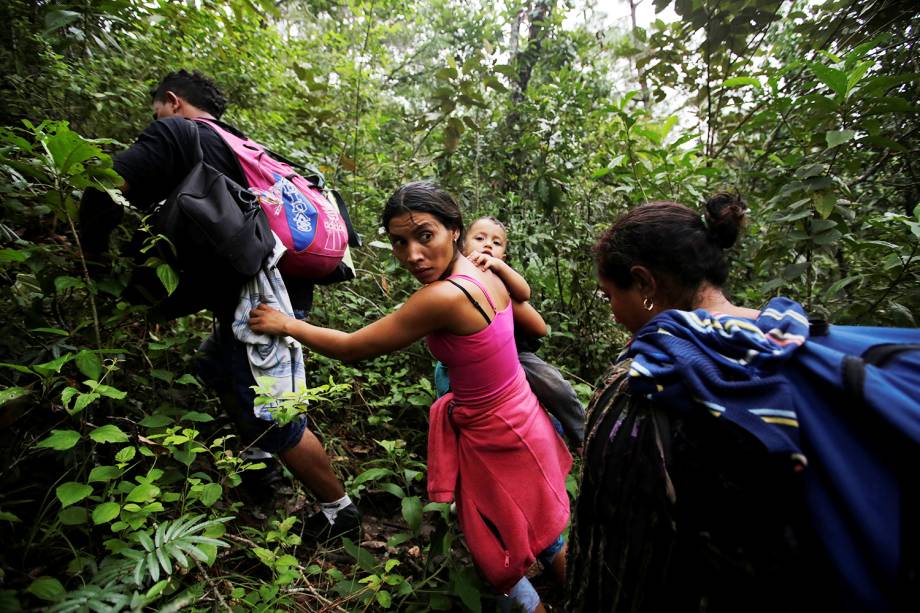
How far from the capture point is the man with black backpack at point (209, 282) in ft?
5.84

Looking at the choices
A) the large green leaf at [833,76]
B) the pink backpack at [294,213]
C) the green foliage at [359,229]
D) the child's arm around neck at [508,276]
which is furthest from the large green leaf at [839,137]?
the pink backpack at [294,213]

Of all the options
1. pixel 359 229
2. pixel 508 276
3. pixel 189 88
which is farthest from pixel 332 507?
pixel 359 229

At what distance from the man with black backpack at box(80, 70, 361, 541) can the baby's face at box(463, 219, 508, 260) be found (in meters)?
0.93

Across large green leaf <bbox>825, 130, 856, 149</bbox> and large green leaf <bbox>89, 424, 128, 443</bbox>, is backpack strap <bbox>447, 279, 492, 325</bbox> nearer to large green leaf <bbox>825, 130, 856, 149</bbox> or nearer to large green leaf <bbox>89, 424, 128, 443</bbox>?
large green leaf <bbox>89, 424, 128, 443</bbox>

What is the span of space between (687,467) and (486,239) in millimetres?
1796

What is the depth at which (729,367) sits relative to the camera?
86 cm

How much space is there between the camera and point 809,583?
76 cm

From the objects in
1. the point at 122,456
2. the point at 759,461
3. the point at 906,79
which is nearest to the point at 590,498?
the point at 759,461

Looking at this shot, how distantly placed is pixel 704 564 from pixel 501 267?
1461mm

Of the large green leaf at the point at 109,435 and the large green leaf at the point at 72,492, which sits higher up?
the large green leaf at the point at 109,435

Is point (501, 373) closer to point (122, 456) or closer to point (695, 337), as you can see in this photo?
point (695, 337)

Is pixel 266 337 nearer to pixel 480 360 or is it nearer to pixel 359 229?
pixel 480 360

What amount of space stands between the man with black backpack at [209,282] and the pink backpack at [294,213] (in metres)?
0.07

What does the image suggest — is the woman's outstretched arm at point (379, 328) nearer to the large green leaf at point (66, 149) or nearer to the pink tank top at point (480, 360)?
the pink tank top at point (480, 360)
